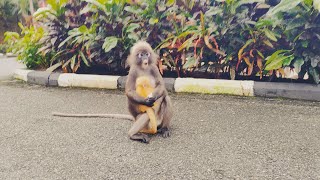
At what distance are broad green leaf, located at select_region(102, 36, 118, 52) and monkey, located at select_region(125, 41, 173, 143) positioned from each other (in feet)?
7.34

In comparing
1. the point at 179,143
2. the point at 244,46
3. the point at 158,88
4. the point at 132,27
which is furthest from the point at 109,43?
the point at 179,143

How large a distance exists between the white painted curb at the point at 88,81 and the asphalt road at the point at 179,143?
871mm

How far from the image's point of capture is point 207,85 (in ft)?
16.8

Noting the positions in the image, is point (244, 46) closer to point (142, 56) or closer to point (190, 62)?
point (190, 62)

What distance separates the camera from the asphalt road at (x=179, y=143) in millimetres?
2623

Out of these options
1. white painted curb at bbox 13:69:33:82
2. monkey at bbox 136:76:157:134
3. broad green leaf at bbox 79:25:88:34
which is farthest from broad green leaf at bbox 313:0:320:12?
white painted curb at bbox 13:69:33:82

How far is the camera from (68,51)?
6.36 meters

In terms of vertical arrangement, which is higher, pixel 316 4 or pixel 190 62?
pixel 316 4

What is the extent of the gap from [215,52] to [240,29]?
499 millimetres

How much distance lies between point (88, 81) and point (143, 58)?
109 inches

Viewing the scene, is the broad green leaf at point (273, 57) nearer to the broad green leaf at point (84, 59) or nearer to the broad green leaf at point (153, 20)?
the broad green leaf at point (153, 20)

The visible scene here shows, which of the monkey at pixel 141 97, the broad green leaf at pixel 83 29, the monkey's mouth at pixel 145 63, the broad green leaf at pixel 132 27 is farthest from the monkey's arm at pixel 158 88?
the broad green leaf at pixel 83 29

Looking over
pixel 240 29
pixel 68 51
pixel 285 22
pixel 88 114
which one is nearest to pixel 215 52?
pixel 240 29

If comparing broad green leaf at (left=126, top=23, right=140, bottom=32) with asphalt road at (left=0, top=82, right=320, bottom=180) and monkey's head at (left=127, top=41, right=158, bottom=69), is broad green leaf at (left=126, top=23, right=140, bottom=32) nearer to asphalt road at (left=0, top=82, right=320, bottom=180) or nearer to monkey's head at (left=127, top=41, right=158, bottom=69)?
asphalt road at (left=0, top=82, right=320, bottom=180)
